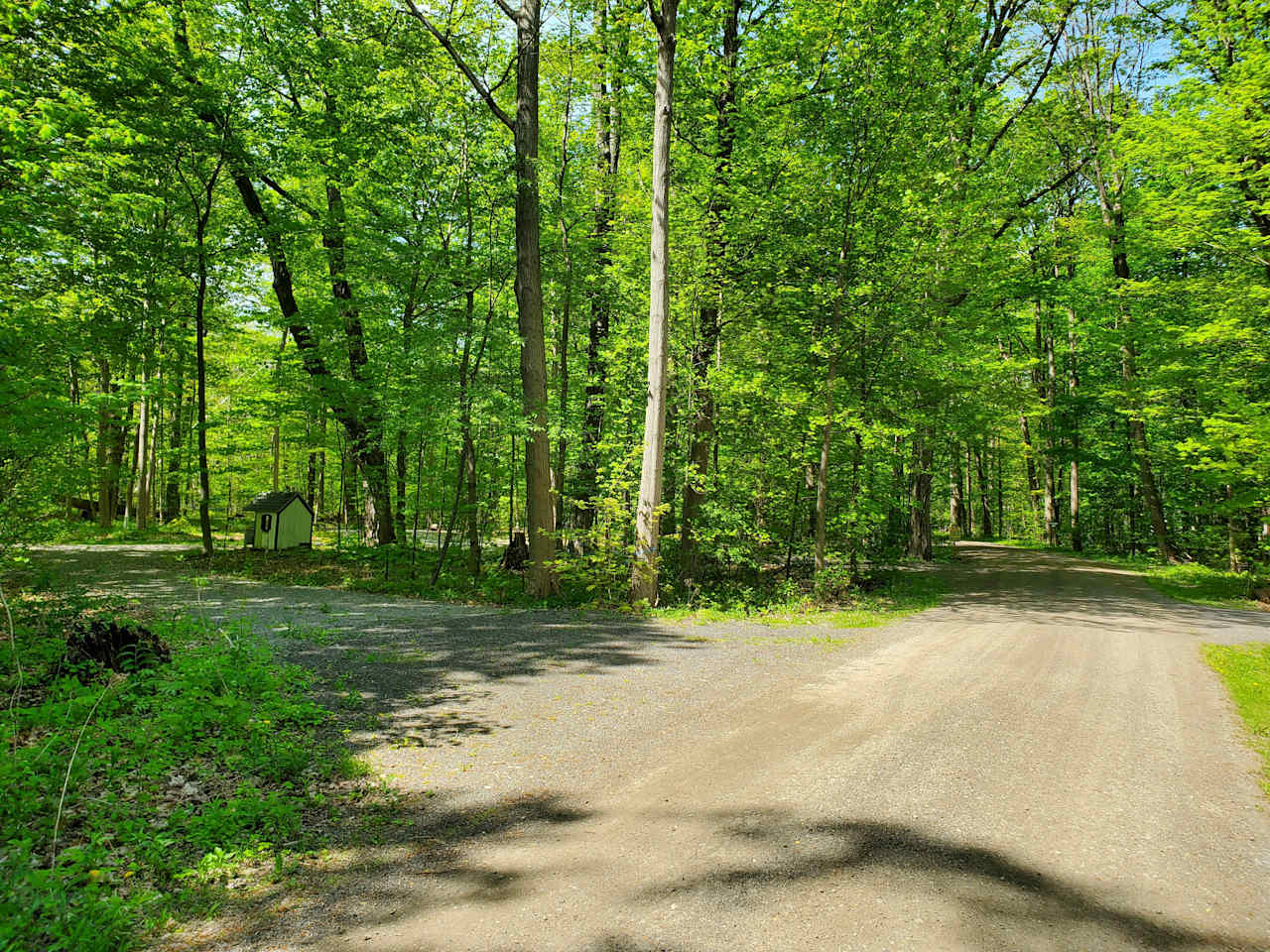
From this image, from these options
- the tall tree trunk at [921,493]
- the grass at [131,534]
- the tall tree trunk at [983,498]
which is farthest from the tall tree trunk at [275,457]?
the tall tree trunk at [983,498]

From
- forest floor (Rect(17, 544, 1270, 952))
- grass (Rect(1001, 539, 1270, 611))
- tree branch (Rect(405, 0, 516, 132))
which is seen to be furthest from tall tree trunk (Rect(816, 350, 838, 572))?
tree branch (Rect(405, 0, 516, 132))

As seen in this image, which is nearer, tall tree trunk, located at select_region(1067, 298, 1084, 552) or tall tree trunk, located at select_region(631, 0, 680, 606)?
tall tree trunk, located at select_region(631, 0, 680, 606)

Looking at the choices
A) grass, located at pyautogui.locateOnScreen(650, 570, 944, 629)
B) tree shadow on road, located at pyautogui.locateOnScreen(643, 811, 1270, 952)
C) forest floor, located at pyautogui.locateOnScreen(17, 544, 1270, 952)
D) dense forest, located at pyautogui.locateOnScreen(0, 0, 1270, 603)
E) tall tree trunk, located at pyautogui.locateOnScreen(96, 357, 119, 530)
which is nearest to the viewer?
tree shadow on road, located at pyautogui.locateOnScreen(643, 811, 1270, 952)

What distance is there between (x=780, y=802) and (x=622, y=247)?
12.4 metres

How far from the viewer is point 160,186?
14.4 meters

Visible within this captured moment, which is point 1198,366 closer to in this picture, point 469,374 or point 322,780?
point 469,374

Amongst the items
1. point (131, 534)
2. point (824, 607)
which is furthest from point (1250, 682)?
point (131, 534)

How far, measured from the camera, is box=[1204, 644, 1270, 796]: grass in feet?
14.9

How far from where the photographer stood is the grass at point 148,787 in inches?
99.6

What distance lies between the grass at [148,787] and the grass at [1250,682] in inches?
235

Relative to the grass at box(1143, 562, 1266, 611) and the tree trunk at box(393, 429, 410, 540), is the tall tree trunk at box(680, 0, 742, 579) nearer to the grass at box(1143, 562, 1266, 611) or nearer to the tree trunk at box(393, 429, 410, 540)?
the tree trunk at box(393, 429, 410, 540)

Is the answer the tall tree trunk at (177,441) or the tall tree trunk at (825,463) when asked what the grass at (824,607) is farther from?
the tall tree trunk at (177,441)

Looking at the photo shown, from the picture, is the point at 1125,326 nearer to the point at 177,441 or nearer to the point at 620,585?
the point at 620,585

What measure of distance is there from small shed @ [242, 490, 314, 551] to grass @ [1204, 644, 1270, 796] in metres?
20.0
